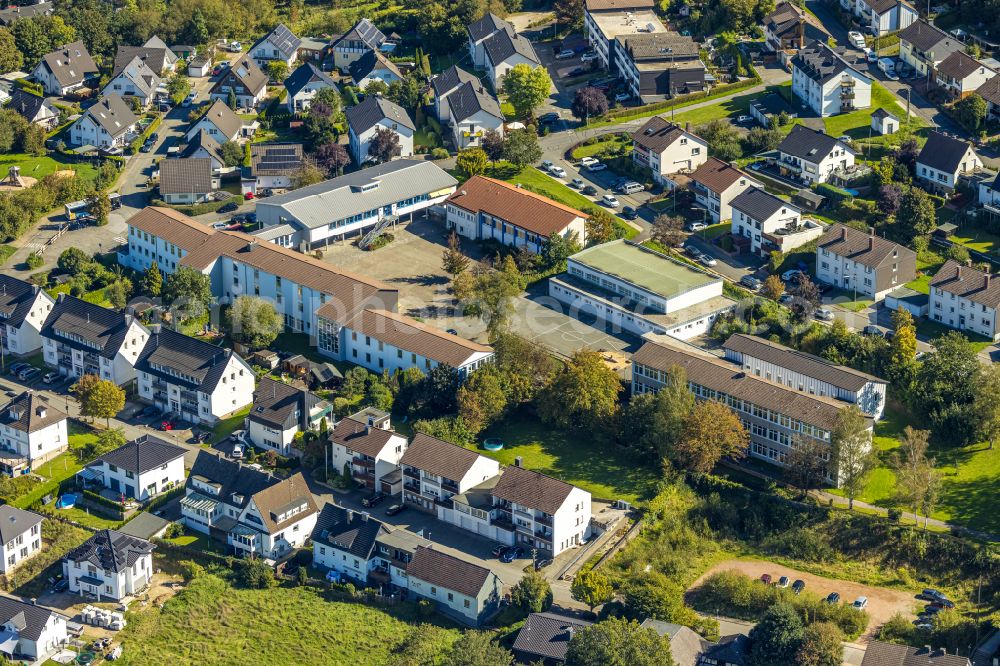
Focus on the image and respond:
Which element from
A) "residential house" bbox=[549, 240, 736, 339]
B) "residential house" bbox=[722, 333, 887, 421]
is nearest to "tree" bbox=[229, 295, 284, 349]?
"residential house" bbox=[549, 240, 736, 339]

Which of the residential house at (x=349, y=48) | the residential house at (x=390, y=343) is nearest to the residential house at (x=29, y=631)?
the residential house at (x=390, y=343)

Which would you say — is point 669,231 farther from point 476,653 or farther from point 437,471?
point 476,653

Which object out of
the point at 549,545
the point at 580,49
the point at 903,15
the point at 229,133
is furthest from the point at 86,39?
the point at 549,545

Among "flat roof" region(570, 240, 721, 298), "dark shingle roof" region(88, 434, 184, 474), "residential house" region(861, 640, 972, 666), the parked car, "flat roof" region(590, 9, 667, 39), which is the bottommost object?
the parked car

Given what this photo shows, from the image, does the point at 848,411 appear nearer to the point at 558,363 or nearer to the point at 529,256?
the point at 558,363

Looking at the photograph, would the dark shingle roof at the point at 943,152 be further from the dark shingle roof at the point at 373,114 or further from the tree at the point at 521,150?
the dark shingle roof at the point at 373,114

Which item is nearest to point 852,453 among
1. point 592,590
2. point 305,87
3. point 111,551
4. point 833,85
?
point 592,590

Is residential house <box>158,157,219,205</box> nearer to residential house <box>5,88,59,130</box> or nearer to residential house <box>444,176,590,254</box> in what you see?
residential house <box>5,88,59,130</box>
